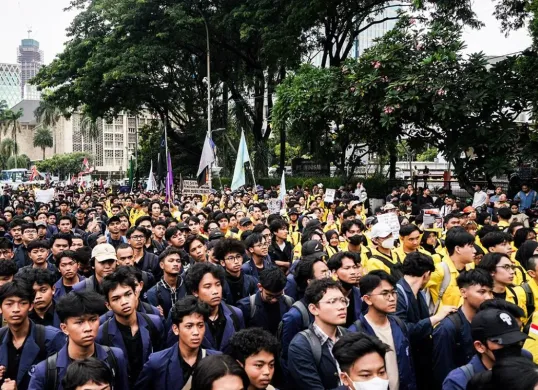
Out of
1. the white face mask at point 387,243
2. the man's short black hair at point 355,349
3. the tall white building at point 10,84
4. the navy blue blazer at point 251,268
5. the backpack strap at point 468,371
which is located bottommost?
the navy blue blazer at point 251,268

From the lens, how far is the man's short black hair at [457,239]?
16.8 ft

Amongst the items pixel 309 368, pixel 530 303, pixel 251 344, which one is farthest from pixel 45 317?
pixel 530 303

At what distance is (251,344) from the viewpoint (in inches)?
123

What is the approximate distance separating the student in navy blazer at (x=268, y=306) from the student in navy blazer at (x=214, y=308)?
0.88 feet

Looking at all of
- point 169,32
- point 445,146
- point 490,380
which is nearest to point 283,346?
point 490,380

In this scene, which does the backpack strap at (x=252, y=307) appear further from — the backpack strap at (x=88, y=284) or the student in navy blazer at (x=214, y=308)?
the backpack strap at (x=88, y=284)

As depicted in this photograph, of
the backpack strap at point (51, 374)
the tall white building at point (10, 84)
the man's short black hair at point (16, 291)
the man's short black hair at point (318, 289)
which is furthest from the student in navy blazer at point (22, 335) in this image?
the tall white building at point (10, 84)

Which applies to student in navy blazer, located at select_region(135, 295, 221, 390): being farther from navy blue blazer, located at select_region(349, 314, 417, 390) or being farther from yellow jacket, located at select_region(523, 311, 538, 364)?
yellow jacket, located at select_region(523, 311, 538, 364)

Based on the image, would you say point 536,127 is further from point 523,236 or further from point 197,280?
point 197,280

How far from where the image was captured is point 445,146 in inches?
663

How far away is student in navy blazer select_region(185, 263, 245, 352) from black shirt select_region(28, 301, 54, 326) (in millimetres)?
1334

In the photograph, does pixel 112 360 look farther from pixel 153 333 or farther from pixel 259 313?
pixel 259 313

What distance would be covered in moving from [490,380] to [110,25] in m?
28.3

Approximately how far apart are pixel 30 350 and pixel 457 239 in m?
3.77
